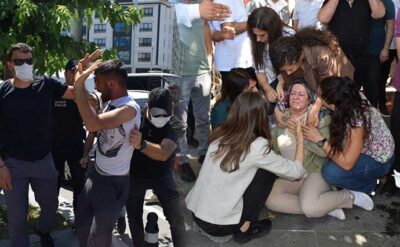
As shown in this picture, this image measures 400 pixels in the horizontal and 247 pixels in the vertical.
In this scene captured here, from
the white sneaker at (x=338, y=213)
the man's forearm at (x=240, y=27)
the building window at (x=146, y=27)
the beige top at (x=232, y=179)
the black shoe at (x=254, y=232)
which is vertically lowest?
the black shoe at (x=254, y=232)

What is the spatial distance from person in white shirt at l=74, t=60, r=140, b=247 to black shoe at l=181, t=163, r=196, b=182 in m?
1.27

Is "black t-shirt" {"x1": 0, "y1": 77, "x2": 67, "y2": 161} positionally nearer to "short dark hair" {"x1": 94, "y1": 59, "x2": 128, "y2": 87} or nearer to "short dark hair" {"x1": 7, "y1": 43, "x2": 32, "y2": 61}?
"short dark hair" {"x1": 7, "y1": 43, "x2": 32, "y2": 61}

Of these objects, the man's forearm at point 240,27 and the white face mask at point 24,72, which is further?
the man's forearm at point 240,27

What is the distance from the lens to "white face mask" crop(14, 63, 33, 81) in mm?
3947

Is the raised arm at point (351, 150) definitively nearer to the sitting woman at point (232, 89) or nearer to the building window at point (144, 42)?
the sitting woman at point (232, 89)

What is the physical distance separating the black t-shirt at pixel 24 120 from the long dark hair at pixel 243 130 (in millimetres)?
1418

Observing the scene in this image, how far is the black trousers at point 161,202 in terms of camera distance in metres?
3.87

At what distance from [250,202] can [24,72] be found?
2020 millimetres

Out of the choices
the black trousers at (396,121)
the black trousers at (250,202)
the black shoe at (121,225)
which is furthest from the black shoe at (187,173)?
the black trousers at (396,121)

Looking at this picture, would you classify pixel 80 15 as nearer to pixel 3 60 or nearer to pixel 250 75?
pixel 3 60

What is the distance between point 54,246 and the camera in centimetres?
454

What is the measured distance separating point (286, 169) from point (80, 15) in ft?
7.20

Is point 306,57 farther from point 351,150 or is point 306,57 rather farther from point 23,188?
point 23,188

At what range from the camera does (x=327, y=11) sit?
16.2 feet
